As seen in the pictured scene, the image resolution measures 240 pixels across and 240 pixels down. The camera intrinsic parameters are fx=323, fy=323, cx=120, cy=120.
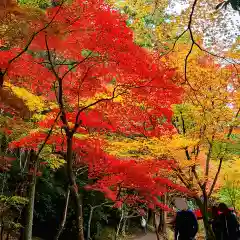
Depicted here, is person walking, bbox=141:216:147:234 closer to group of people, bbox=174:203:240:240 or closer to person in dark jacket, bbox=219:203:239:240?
group of people, bbox=174:203:240:240

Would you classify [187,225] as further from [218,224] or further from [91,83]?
[91,83]

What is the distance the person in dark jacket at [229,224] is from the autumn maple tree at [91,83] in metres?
3.16

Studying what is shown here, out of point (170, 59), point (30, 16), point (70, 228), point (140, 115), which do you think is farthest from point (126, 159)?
point (30, 16)

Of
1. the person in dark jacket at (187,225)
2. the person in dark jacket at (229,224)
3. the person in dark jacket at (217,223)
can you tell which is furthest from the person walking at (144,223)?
the person in dark jacket at (229,224)

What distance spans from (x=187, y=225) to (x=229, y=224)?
93cm

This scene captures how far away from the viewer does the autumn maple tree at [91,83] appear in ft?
25.1

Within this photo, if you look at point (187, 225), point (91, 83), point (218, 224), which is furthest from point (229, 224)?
point (91, 83)

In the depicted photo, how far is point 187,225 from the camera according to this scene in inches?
285

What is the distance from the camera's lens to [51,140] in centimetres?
979

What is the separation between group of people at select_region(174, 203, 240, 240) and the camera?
22.1 feet

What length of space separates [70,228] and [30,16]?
457 inches

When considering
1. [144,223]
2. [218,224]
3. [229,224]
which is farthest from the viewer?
[144,223]

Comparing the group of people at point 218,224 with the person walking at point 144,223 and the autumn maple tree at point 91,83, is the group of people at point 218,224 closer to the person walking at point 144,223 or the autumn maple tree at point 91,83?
the autumn maple tree at point 91,83

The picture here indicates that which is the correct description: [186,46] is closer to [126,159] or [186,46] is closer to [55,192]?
[126,159]
